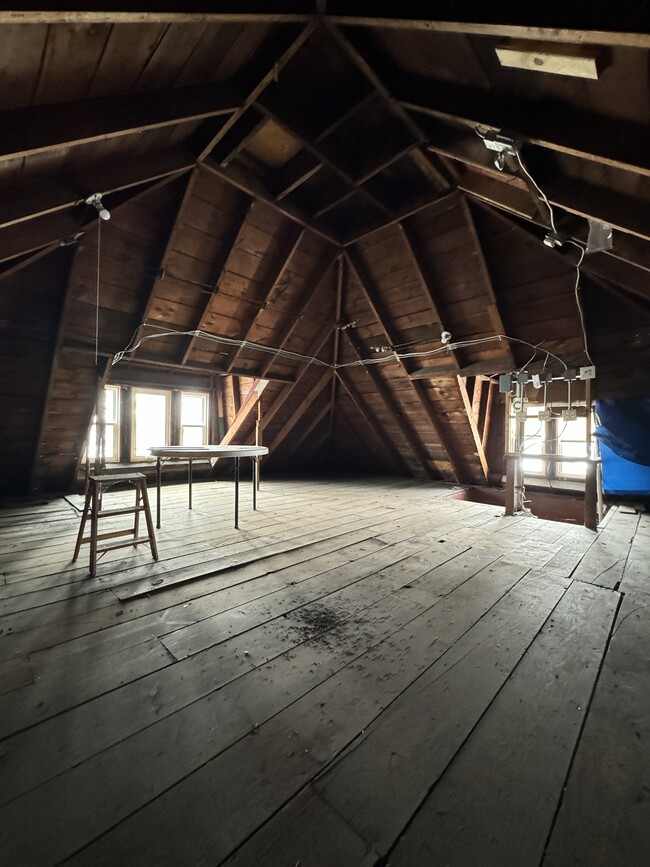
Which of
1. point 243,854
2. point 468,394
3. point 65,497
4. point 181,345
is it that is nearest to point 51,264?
point 181,345

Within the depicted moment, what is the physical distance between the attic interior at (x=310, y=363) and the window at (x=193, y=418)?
561 mm

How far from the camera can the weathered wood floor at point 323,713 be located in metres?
0.85

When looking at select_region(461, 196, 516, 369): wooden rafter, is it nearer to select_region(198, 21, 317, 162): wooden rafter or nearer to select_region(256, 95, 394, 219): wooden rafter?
select_region(256, 95, 394, 219): wooden rafter

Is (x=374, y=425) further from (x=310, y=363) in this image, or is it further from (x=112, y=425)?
(x=112, y=425)

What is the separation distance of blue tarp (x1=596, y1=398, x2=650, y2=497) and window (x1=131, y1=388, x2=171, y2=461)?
5925mm

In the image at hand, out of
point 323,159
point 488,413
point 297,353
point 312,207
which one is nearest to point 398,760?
point 323,159

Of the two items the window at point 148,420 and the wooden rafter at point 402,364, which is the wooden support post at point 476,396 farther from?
the window at point 148,420

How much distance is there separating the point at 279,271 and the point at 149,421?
3168 mm

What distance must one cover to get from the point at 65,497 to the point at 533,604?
17.2 feet

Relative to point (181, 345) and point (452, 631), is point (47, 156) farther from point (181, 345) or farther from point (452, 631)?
point (452, 631)

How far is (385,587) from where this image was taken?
2.18 m

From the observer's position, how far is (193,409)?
20.1ft

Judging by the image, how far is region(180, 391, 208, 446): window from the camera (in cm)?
601

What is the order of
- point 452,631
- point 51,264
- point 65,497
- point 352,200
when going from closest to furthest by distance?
1. point 452,631
2. point 51,264
3. point 352,200
4. point 65,497
